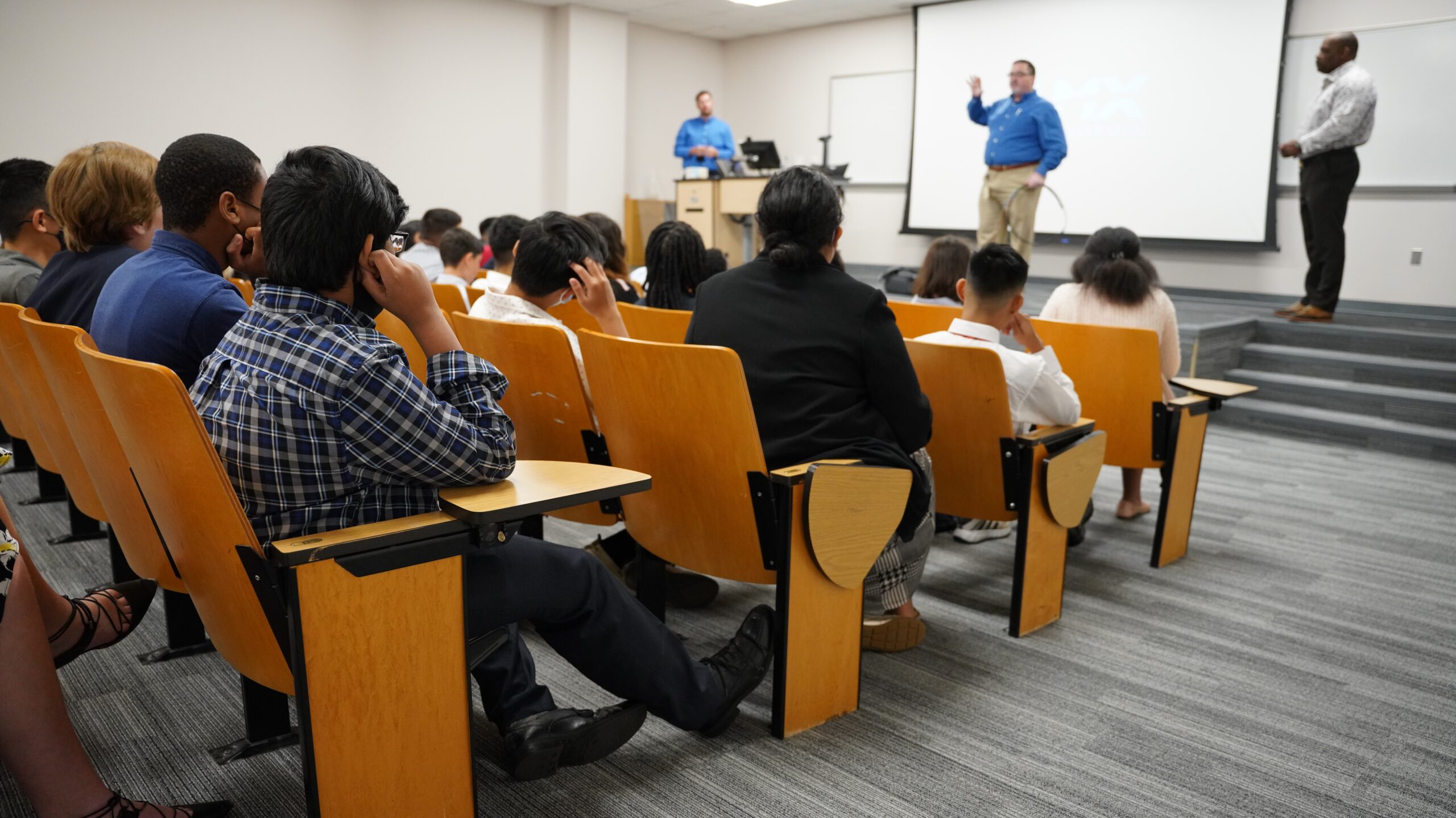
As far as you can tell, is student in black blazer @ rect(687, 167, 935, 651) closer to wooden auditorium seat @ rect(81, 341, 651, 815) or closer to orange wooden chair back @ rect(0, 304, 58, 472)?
wooden auditorium seat @ rect(81, 341, 651, 815)

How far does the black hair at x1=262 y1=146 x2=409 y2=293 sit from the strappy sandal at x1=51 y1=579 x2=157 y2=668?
3.00 feet

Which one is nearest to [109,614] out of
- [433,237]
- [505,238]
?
[505,238]

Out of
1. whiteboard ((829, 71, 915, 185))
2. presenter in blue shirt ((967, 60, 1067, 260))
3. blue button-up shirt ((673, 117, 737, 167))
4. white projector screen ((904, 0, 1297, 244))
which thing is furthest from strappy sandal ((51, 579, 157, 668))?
whiteboard ((829, 71, 915, 185))

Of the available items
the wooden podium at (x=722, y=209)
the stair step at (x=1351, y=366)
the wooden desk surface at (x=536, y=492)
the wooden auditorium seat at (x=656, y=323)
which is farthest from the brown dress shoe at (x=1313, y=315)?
the wooden desk surface at (x=536, y=492)

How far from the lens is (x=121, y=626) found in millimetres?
1787

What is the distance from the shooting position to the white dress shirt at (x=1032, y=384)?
7.66 ft

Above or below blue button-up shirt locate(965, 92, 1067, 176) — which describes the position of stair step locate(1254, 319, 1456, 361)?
below

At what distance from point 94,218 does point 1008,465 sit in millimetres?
2277

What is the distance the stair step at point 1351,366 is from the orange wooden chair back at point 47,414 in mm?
5882

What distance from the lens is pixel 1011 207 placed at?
6.88 meters

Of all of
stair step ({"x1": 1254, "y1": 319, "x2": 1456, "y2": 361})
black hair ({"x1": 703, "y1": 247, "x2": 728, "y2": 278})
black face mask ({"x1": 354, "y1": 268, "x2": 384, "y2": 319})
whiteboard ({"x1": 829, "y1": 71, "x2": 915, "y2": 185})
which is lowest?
stair step ({"x1": 1254, "y1": 319, "x2": 1456, "y2": 361})

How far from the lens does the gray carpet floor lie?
1.66 metres

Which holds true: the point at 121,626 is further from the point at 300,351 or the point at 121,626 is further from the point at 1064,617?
the point at 1064,617

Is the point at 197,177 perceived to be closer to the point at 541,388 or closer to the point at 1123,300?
Result: the point at 541,388
